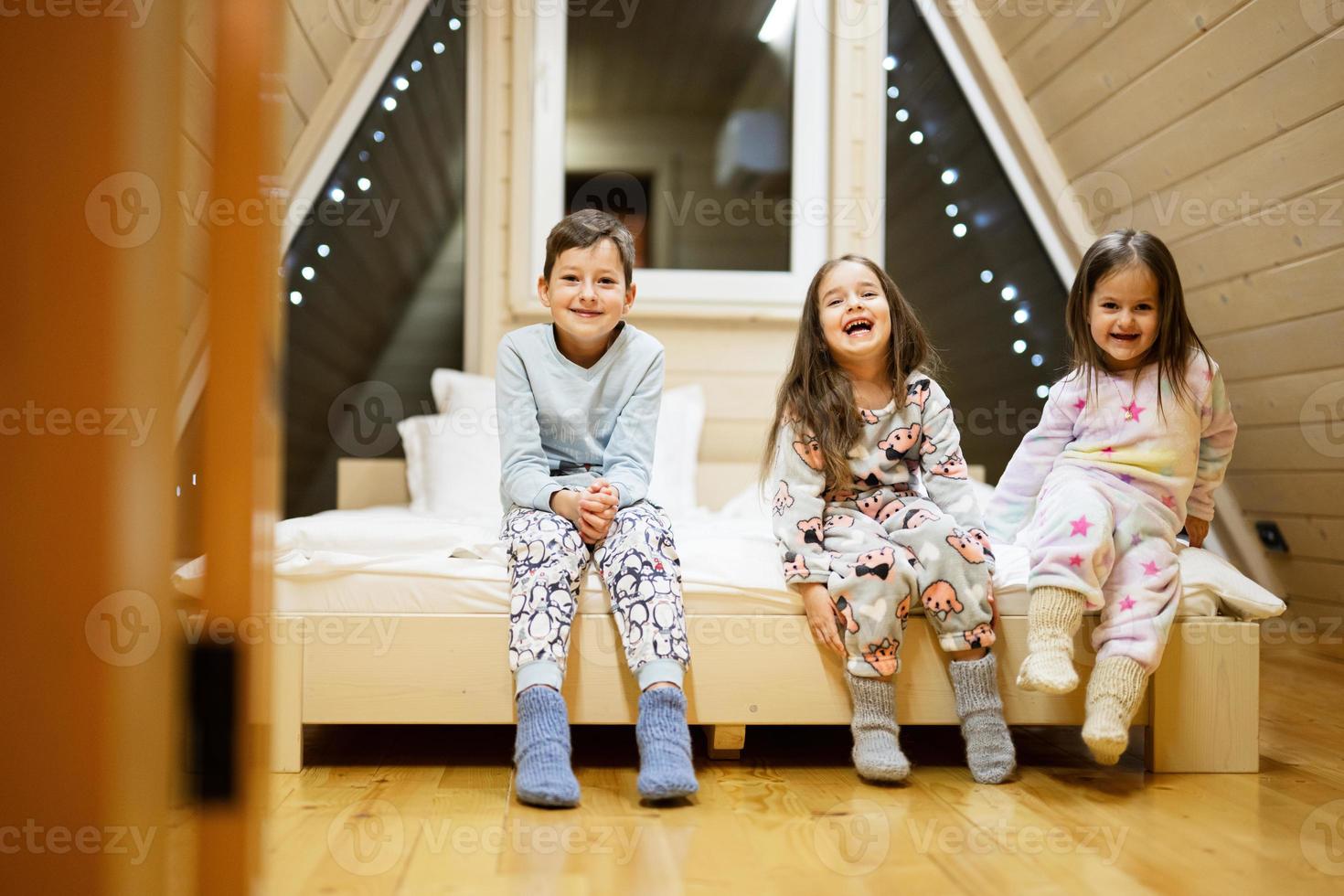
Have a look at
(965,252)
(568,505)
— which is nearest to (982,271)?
(965,252)

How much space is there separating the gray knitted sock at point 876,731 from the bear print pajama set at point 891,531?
0.07 ft

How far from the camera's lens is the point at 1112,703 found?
135 cm

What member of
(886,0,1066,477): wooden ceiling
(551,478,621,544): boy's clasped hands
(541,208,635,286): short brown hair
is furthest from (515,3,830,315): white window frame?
(551,478,621,544): boy's clasped hands

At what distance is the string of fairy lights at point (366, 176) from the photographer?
2.66m

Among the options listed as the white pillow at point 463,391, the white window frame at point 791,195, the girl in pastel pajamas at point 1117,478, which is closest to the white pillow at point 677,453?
the white window frame at point 791,195

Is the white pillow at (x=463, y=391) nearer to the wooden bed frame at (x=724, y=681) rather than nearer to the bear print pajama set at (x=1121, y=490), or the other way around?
the wooden bed frame at (x=724, y=681)

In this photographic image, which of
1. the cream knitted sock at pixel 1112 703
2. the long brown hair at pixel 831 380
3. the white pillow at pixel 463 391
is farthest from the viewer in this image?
the white pillow at pixel 463 391

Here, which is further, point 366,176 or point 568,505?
point 366,176

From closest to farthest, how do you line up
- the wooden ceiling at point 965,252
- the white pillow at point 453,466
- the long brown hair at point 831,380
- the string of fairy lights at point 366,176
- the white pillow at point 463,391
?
the long brown hair at point 831,380
the white pillow at point 453,466
the white pillow at point 463,391
the string of fairy lights at point 366,176
the wooden ceiling at point 965,252

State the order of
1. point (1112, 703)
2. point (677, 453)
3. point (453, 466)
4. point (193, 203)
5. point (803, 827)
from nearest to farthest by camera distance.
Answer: point (193, 203) < point (803, 827) < point (1112, 703) < point (453, 466) < point (677, 453)

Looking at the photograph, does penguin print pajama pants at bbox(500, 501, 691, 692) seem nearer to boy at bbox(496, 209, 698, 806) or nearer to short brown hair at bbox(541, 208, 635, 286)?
boy at bbox(496, 209, 698, 806)

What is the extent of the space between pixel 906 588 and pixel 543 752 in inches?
21.2

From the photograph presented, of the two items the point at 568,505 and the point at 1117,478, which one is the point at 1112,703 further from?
the point at 568,505

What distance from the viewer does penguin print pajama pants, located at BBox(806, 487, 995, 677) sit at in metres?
1.41
